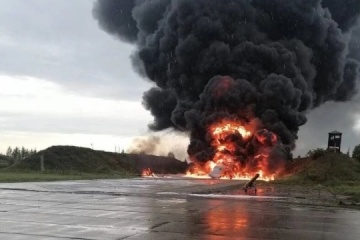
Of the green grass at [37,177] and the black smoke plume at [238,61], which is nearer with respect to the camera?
the green grass at [37,177]

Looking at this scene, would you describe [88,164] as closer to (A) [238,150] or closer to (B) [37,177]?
(A) [238,150]

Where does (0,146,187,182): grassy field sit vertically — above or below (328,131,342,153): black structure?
below

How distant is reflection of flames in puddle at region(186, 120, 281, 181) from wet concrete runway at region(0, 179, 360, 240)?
Result: 2825 cm

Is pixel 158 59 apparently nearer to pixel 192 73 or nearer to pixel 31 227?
pixel 192 73

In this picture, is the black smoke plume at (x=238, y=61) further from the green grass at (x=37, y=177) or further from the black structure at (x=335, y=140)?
the green grass at (x=37, y=177)

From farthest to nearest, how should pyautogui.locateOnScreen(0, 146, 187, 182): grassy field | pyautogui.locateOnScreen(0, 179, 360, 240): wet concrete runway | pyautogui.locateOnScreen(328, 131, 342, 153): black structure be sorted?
1. pyautogui.locateOnScreen(0, 146, 187, 182): grassy field
2. pyautogui.locateOnScreen(328, 131, 342, 153): black structure
3. pyautogui.locateOnScreen(0, 179, 360, 240): wet concrete runway

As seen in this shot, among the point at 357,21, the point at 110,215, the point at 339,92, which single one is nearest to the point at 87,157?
the point at 339,92

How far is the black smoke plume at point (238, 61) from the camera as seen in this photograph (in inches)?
2066

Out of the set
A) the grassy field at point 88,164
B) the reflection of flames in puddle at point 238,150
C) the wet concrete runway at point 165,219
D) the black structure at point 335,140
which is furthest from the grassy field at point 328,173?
the grassy field at point 88,164

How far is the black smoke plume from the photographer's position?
52.5 meters

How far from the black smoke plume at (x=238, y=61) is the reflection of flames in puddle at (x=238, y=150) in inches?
38.3

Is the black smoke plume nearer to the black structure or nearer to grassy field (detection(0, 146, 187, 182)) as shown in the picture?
the black structure

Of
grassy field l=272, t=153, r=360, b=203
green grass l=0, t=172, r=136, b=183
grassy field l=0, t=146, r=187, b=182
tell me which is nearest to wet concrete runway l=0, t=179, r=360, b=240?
green grass l=0, t=172, r=136, b=183

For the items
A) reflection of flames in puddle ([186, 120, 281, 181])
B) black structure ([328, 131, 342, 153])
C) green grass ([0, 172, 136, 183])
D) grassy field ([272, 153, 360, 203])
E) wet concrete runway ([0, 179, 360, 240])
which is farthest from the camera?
reflection of flames in puddle ([186, 120, 281, 181])
